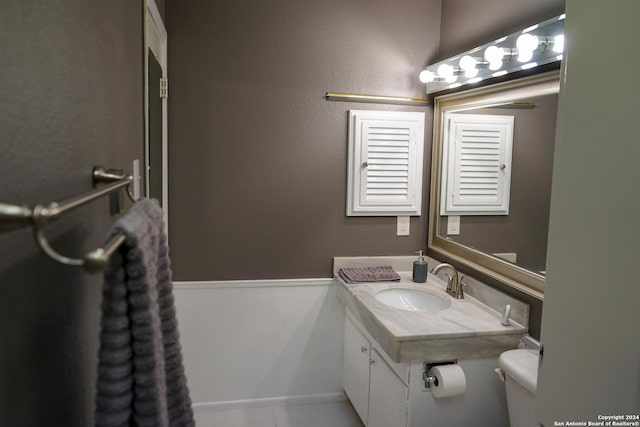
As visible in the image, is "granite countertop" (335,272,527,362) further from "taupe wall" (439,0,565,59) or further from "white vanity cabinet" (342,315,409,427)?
"taupe wall" (439,0,565,59)

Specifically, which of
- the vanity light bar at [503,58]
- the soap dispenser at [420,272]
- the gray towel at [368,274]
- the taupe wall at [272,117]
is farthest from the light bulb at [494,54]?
the gray towel at [368,274]

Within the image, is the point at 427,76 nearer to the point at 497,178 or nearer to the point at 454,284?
the point at 497,178

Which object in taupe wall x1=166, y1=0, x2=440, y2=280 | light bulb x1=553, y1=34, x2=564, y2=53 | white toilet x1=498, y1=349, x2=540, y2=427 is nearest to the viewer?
white toilet x1=498, y1=349, x2=540, y2=427

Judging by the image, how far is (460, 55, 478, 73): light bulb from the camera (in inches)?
82.6

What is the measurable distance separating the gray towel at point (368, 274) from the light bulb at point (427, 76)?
1.07 metres

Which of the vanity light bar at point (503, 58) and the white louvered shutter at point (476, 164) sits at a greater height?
the vanity light bar at point (503, 58)

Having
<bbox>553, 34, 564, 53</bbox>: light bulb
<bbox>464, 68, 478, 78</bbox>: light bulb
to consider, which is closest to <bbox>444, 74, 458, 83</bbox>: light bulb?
<bbox>464, 68, 478, 78</bbox>: light bulb

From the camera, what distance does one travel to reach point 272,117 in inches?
98.3

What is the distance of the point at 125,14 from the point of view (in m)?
1.22

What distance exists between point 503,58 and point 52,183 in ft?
5.91

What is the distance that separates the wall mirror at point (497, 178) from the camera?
1822mm

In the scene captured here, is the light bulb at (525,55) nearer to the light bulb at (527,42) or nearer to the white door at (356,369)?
the light bulb at (527,42)

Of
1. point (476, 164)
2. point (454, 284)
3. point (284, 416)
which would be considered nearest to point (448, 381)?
point (454, 284)

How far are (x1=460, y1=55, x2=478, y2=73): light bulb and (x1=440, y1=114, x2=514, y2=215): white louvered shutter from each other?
246 mm
